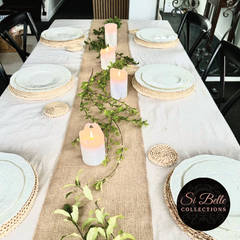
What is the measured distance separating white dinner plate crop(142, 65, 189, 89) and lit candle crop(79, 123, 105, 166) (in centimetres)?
40

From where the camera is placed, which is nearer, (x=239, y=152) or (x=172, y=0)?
(x=239, y=152)

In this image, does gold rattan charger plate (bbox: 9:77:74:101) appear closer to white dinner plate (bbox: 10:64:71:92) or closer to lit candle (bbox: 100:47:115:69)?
white dinner plate (bbox: 10:64:71:92)

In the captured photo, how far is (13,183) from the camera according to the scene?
20.1 inches

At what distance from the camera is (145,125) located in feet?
2.38

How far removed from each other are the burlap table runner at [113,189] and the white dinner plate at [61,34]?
0.75 metres

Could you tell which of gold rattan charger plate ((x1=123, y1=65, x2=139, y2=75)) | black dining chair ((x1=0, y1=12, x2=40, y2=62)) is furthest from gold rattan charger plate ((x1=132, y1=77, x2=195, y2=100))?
black dining chair ((x1=0, y1=12, x2=40, y2=62))

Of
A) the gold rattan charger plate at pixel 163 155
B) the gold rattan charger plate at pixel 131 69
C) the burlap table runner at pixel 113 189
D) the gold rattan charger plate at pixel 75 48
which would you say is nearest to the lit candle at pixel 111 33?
the gold rattan charger plate at pixel 75 48

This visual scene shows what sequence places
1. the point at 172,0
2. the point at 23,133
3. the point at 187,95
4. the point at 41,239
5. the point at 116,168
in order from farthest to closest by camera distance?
the point at 172,0 < the point at 187,95 < the point at 23,133 < the point at 116,168 < the point at 41,239

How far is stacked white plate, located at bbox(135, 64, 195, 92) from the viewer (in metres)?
0.86

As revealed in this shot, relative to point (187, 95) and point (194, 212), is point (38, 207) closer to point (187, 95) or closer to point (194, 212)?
point (194, 212)

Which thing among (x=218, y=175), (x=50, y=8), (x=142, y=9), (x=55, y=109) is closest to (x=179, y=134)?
(x=218, y=175)

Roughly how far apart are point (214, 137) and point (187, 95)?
231 millimetres

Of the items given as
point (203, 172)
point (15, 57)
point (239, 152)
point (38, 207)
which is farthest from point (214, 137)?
point (15, 57)

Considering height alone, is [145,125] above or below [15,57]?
above
